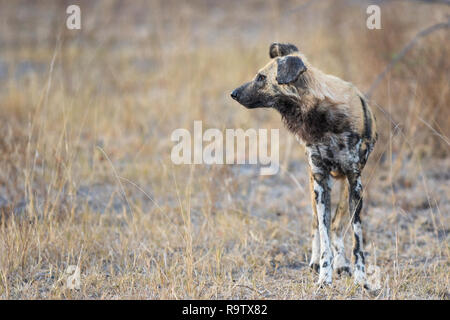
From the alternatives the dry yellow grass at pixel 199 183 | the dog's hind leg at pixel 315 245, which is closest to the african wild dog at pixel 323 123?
the dog's hind leg at pixel 315 245

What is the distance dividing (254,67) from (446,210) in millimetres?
4911

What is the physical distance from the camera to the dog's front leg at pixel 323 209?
4.15 m

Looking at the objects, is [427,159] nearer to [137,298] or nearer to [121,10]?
[137,298]

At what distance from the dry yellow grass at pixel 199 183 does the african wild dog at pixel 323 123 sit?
34 centimetres

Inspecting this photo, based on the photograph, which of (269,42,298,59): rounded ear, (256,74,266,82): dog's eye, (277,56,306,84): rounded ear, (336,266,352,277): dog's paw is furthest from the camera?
(336,266,352,277): dog's paw

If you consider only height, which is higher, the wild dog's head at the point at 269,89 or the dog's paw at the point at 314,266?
the wild dog's head at the point at 269,89

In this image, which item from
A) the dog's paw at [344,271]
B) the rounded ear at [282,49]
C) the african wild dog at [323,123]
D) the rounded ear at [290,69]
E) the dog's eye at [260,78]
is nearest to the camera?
the rounded ear at [290,69]

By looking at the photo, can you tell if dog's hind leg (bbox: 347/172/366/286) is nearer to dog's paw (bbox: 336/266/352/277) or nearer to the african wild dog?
the african wild dog

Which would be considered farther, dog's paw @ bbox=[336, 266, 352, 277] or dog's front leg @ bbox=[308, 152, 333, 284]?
dog's paw @ bbox=[336, 266, 352, 277]

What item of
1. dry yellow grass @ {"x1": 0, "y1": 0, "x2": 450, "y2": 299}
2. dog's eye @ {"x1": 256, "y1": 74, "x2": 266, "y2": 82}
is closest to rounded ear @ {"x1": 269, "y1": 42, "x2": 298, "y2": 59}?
dog's eye @ {"x1": 256, "y1": 74, "x2": 266, "y2": 82}

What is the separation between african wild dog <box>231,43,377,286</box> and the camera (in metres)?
4.07

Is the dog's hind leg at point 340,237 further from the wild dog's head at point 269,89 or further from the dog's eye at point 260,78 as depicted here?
the dog's eye at point 260,78

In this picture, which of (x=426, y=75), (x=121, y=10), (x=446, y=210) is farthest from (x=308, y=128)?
(x=121, y=10)

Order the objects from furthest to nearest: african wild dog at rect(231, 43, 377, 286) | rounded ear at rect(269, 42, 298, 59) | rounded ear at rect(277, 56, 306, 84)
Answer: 1. rounded ear at rect(269, 42, 298, 59)
2. african wild dog at rect(231, 43, 377, 286)
3. rounded ear at rect(277, 56, 306, 84)
